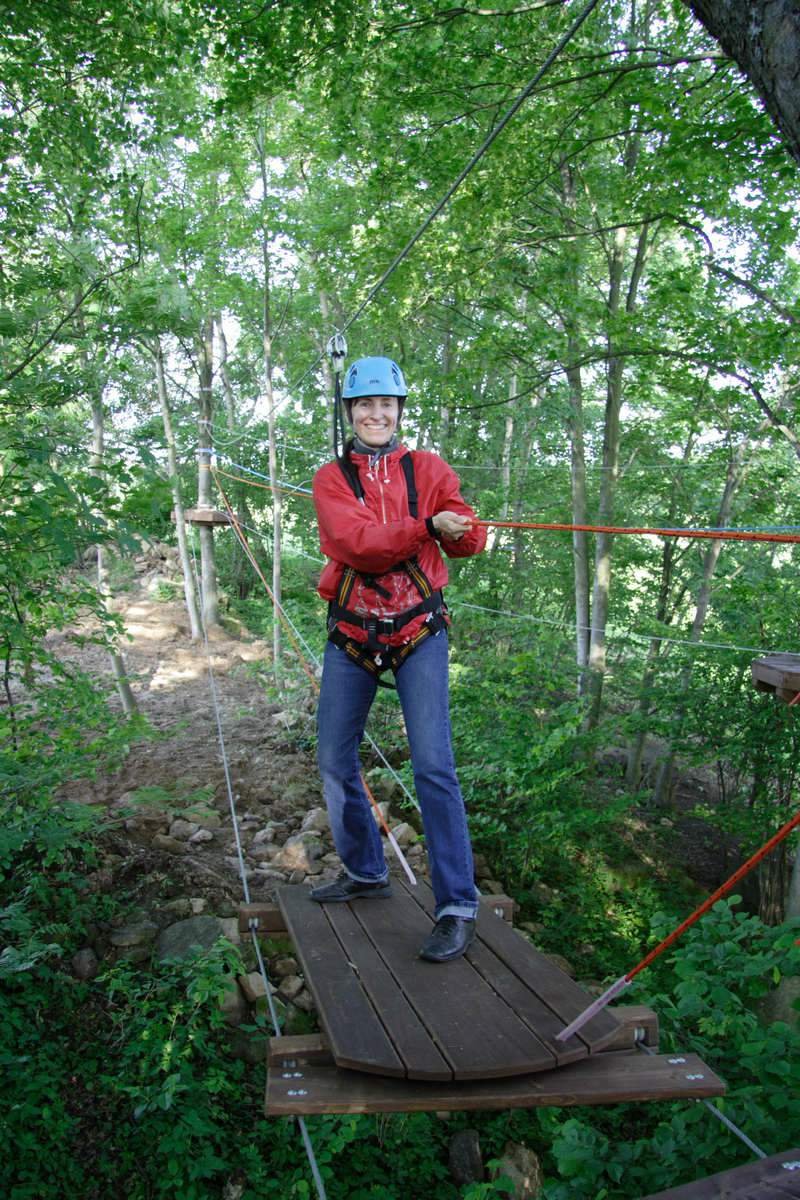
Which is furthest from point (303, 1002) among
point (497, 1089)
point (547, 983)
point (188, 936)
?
point (497, 1089)

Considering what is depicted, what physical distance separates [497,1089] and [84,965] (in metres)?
2.20

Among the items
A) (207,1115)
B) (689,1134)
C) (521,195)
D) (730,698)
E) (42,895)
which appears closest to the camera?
(689,1134)

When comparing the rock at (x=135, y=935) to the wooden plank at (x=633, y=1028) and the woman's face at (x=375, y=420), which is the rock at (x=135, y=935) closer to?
the wooden plank at (x=633, y=1028)

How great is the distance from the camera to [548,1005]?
213cm

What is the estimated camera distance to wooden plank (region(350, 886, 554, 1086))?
1.84 m

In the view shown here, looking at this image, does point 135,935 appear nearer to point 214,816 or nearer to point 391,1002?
point 214,816

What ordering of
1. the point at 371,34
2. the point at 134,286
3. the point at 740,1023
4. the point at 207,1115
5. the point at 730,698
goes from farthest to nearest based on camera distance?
the point at 730,698 < the point at 371,34 < the point at 134,286 < the point at 207,1115 < the point at 740,1023

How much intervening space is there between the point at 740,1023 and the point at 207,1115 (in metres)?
1.92

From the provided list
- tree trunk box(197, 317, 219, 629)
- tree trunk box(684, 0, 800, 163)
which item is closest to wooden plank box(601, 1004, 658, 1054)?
tree trunk box(684, 0, 800, 163)

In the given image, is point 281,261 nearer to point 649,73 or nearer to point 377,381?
point 649,73

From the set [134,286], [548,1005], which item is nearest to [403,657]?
[548,1005]

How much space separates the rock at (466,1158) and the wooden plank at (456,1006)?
4.77ft

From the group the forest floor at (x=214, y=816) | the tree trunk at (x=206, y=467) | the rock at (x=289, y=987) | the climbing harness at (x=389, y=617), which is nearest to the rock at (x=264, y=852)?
the forest floor at (x=214, y=816)

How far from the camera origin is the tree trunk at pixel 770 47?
A: 1.59 meters
